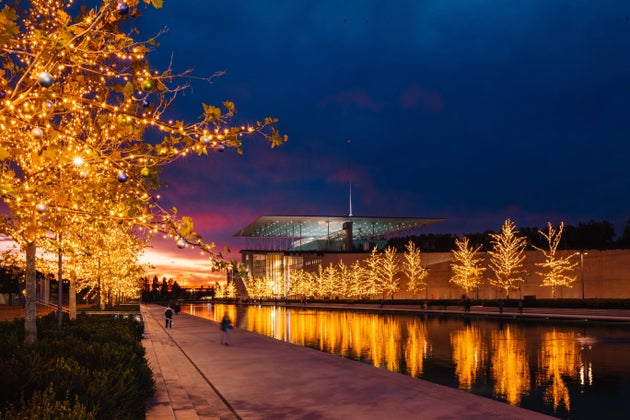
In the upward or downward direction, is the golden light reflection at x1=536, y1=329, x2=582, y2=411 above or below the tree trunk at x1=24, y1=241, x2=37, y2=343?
below

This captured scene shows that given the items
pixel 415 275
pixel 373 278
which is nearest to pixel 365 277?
pixel 373 278

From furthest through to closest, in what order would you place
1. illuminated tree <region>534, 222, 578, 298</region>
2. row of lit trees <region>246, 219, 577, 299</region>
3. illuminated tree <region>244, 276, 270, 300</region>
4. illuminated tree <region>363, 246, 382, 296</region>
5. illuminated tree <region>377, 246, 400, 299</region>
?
illuminated tree <region>244, 276, 270, 300</region> < illuminated tree <region>363, 246, 382, 296</region> < illuminated tree <region>377, 246, 400, 299</region> < row of lit trees <region>246, 219, 577, 299</region> < illuminated tree <region>534, 222, 578, 298</region>

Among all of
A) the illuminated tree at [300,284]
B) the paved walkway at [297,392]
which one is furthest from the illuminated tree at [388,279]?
the paved walkway at [297,392]

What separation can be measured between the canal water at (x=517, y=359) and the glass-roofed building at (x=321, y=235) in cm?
7439

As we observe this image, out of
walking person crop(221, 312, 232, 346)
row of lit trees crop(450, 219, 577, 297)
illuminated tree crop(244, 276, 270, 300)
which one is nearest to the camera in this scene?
walking person crop(221, 312, 232, 346)

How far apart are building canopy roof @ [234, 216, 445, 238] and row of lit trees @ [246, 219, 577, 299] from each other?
352 inches

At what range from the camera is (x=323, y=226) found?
390ft

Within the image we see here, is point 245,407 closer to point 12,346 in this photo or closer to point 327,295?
point 12,346

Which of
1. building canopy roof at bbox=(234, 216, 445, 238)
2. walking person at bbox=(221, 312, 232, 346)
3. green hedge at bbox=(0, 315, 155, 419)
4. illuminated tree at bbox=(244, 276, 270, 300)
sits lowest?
illuminated tree at bbox=(244, 276, 270, 300)

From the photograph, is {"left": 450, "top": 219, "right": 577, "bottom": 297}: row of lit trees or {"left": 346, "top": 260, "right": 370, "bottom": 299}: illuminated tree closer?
{"left": 450, "top": 219, "right": 577, "bottom": 297}: row of lit trees

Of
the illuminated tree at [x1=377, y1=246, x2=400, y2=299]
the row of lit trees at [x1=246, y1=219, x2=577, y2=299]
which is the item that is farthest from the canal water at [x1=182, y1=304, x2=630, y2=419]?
the illuminated tree at [x1=377, y1=246, x2=400, y2=299]

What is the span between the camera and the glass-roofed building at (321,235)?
109 meters

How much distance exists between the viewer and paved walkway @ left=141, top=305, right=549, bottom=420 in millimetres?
10555

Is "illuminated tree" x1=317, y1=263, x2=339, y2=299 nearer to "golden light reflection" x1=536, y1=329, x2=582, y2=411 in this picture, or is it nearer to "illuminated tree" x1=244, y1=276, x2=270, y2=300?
"illuminated tree" x1=244, y1=276, x2=270, y2=300
